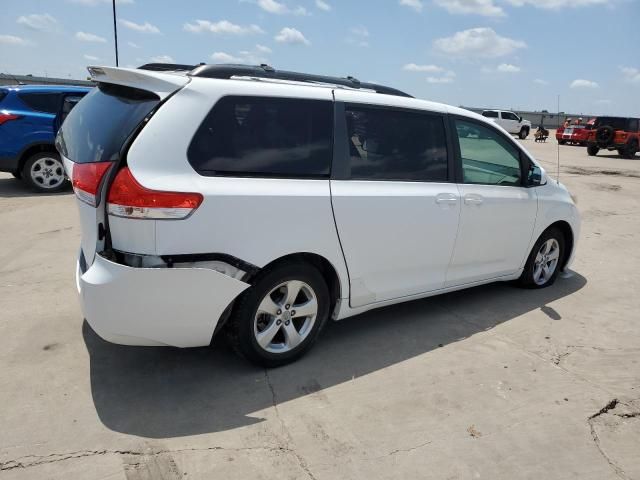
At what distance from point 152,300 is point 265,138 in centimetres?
114

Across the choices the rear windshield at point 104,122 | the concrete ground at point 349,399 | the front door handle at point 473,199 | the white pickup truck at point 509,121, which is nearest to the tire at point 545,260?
the concrete ground at point 349,399

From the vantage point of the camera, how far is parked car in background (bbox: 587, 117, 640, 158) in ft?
71.6

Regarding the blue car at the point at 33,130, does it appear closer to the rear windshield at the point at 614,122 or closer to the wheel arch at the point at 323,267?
the wheel arch at the point at 323,267

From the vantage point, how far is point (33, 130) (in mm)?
8414

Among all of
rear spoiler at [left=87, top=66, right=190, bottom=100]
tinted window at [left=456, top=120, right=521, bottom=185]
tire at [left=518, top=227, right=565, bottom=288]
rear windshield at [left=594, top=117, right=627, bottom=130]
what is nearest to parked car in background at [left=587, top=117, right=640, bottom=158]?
rear windshield at [left=594, top=117, right=627, bottom=130]

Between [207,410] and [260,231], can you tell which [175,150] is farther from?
[207,410]

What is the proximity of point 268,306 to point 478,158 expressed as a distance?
2.29m

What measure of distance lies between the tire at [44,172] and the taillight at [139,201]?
22.9 feet

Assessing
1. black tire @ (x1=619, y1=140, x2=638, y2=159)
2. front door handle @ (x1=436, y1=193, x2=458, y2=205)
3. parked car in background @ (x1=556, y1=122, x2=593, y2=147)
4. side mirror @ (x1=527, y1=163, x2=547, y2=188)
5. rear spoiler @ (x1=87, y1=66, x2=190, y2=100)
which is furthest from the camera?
parked car in background @ (x1=556, y1=122, x2=593, y2=147)

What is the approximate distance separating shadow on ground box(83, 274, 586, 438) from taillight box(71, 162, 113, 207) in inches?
44.8

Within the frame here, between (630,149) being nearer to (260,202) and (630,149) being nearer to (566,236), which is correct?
(566,236)

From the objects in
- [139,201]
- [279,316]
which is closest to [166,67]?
[139,201]

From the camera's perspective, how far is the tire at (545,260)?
196 inches

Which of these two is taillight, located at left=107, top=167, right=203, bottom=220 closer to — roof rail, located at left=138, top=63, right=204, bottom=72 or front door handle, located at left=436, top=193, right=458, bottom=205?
roof rail, located at left=138, top=63, right=204, bottom=72
